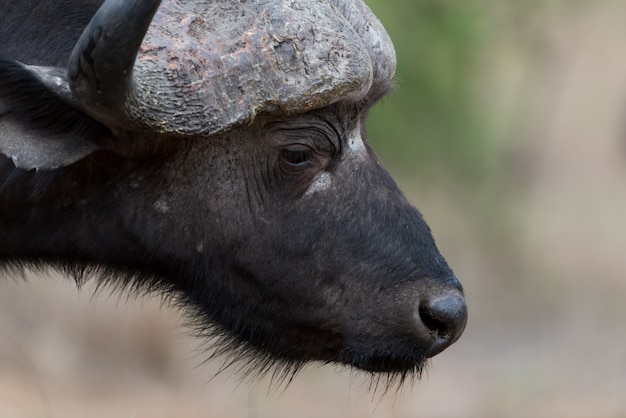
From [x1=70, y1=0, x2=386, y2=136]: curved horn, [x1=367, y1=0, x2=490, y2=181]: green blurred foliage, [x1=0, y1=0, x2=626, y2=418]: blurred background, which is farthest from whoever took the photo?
[x1=367, y1=0, x2=490, y2=181]: green blurred foliage

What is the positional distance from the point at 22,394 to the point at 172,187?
508 centimetres

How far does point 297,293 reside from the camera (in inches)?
196

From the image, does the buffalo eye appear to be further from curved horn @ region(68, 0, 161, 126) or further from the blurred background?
the blurred background

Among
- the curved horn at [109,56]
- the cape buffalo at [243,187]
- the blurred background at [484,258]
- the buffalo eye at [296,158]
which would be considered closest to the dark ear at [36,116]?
the cape buffalo at [243,187]

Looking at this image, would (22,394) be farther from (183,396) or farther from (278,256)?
(278,256)

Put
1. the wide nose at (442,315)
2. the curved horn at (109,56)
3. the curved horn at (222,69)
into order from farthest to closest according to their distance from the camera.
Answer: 1. the wide nose at (442,315)
2. the curved horn at (222,69)
3. the curved horn at (109,56)

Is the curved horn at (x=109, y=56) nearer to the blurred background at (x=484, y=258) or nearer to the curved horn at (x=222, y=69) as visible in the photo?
the curved horn at (x=222, y=69)

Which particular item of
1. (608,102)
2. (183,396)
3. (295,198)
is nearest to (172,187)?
(295,198)

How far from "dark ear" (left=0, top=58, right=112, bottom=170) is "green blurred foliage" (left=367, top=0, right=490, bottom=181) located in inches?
371

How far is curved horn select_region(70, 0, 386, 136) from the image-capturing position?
4.28 meters

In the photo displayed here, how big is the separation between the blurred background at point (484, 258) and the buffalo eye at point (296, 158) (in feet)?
11.6

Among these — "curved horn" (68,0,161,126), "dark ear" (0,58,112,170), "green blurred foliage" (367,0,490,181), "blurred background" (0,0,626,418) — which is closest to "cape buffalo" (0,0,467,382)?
"dark ear" (0,58,112,170)

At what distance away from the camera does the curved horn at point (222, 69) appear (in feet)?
14.0

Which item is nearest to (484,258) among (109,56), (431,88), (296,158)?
(431,88)
